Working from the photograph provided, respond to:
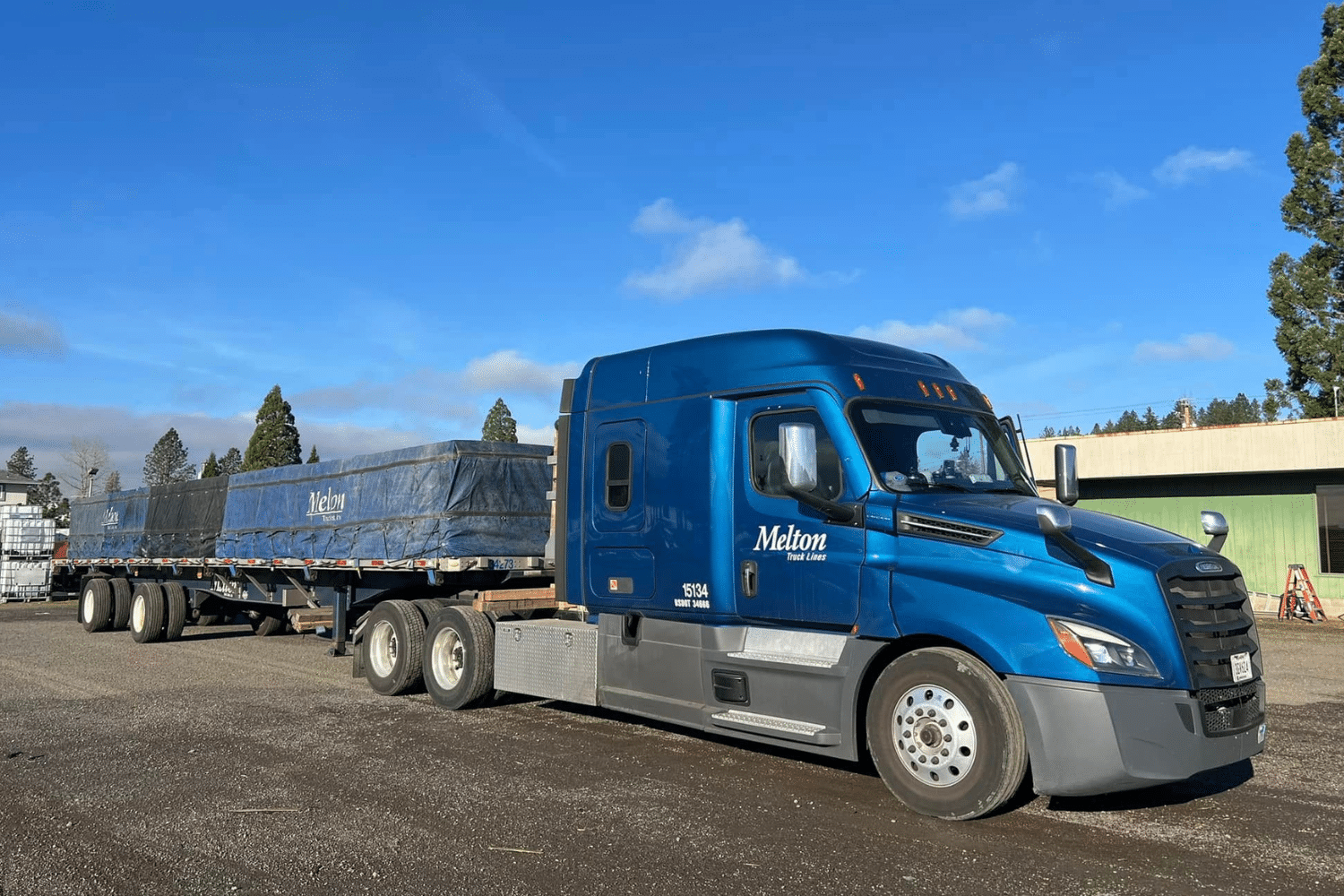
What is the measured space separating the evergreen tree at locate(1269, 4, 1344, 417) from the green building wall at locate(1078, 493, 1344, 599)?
967 cm

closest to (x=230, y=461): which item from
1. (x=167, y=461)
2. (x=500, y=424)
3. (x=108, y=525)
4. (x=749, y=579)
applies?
(x=167, y=461)

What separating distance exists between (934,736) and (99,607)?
17.8 m

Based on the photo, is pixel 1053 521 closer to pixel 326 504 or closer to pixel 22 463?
pixel 326 504

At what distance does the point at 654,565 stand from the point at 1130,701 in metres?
3.58

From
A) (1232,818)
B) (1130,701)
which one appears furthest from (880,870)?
(1232,818)

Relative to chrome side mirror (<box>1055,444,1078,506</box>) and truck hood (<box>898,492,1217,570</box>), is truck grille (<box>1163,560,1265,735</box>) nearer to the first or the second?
truck hood (<box>898,492,1217,570</box>)

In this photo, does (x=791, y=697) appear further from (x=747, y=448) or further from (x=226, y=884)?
(x=226, y=884)

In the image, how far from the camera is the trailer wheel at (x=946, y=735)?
5.63 m

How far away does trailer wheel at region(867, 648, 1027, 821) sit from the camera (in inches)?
222

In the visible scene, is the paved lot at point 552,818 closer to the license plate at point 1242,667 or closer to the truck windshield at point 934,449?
the license plate at point 1242,667

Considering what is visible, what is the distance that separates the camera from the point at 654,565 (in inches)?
309

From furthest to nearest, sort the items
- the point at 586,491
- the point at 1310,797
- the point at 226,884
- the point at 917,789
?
1. the point at 586,491
2. the point at 1310,797
3. the point at 917,789
4. the point at 226,884

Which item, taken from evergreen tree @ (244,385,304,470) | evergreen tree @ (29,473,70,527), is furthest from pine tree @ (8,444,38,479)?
evergreen tree @ (244,385,304,470)

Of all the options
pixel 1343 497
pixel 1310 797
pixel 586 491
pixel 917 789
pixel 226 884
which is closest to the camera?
pixel 226 884
